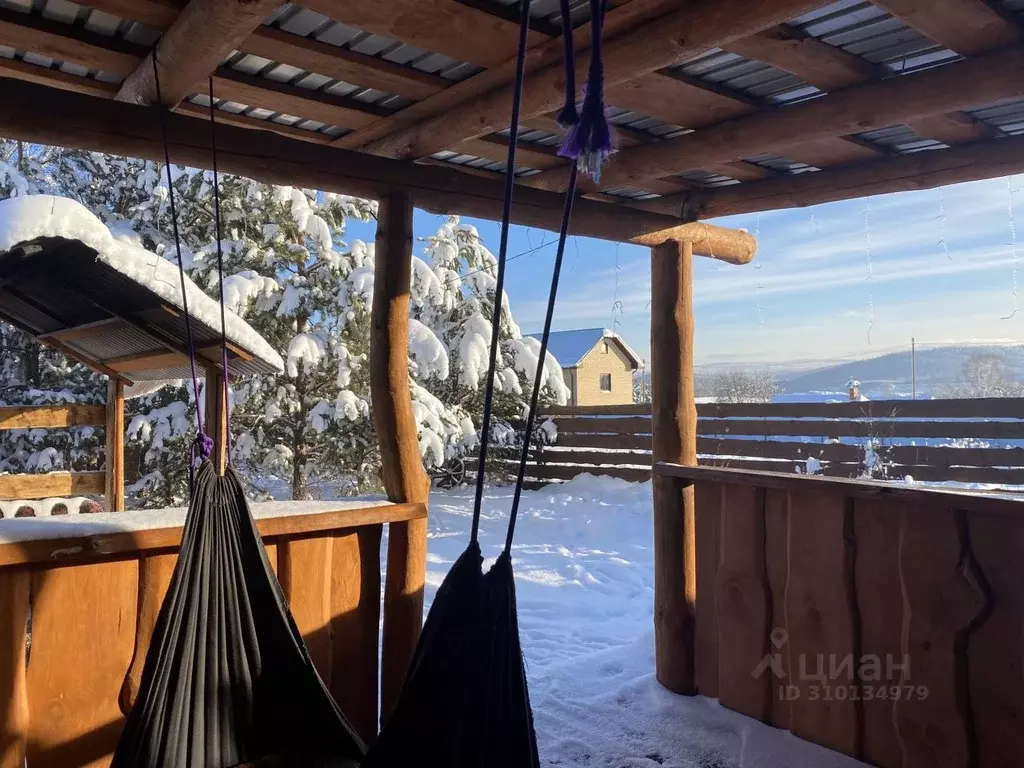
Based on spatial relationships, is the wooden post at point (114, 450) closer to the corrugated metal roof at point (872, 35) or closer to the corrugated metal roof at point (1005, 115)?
the corrugated metal roof at point (872, 35)

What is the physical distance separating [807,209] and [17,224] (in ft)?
8.47

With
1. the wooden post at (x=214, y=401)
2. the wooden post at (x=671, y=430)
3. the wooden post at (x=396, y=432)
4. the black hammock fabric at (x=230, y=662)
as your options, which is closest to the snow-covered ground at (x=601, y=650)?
the wooden post at (x=671, y=430)

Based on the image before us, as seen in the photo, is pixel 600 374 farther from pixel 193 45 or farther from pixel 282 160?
pixel 193 45

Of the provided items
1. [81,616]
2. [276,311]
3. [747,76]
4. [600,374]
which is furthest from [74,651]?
[600,374]

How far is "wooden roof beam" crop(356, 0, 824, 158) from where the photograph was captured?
1380mm

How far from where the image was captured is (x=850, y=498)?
80.4 inches

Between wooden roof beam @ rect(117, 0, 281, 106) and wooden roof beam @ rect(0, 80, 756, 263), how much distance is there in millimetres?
84

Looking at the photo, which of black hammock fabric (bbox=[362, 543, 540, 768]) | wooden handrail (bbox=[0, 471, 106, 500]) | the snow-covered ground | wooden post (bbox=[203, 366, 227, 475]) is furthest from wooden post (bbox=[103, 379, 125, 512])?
black hammock fabric (bbox=[362, 543, 540, 768])

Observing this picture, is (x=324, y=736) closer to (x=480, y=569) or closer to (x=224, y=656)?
(x=224, y=656)

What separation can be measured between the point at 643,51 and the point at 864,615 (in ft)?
5.14

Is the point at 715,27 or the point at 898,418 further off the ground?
the point at 715,27

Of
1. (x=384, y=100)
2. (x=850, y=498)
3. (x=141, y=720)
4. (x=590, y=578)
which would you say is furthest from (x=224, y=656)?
(x=590, y=578)

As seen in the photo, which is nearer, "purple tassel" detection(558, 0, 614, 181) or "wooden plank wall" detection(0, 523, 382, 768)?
"purple tassel" detection(558, 0, 614, 181)

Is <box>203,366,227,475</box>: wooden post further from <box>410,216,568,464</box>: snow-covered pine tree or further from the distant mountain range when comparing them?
the distant mountain range
